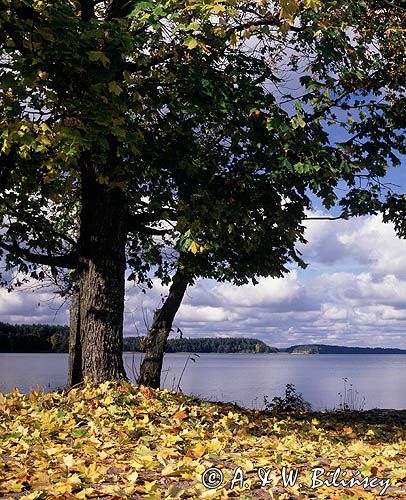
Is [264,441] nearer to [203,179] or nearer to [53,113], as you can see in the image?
[203,179]

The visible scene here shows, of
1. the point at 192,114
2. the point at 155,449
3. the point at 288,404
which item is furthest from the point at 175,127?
the point at 288,404

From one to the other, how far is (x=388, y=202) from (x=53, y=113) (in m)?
8.69

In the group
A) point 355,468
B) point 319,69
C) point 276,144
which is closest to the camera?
point 355,468

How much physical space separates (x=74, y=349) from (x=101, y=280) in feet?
17.8

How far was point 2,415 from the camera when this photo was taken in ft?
31.8

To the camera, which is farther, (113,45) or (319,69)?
(319,69)

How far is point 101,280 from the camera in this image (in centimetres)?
1184

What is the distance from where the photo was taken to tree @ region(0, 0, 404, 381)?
940cm

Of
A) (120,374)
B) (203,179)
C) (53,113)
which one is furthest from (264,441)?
(53,113)

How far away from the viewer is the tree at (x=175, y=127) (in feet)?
30.8

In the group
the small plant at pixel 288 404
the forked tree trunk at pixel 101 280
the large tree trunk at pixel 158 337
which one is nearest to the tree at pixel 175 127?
the forked tree trunk at pixel 101 280

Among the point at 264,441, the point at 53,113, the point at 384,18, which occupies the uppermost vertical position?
the point at 384,18

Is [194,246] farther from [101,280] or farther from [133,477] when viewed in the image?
[133,477]

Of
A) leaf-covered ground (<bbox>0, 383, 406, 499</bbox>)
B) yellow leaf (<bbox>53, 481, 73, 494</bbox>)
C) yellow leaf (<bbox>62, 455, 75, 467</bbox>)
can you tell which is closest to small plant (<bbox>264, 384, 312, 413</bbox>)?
leaf-covered ground (<bbox>0, 383, 406, 499</bbox>)
